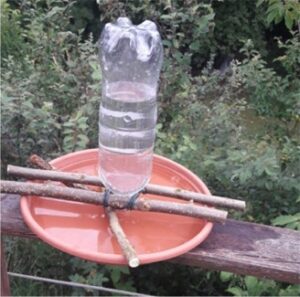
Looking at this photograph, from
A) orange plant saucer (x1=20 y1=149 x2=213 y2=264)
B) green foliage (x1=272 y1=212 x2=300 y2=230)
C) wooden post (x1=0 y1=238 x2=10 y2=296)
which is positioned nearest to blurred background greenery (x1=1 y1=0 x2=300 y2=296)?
green foliage (x1=272 y1=212 x2=300 y2=230)

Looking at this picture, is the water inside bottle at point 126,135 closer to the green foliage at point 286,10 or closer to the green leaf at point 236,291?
the green leaf at point 236,291

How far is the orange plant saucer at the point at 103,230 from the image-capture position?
3.40 feet

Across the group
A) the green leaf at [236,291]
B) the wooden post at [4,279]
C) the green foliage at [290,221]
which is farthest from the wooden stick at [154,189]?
the green leaf at [236,291]

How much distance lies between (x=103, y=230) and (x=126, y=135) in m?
0.20

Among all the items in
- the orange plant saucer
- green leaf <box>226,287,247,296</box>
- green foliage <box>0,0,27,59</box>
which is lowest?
green leaf <box>226,287,247,296</box>

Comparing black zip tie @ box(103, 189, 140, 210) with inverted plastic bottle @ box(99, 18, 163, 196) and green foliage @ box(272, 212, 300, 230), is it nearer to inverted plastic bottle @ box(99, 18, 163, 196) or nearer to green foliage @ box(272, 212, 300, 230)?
inverted plastic bottle @ box(99, 18, 163, 196)

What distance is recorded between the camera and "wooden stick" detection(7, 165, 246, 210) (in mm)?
1187

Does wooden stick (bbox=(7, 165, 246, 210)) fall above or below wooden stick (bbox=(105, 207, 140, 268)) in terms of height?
above

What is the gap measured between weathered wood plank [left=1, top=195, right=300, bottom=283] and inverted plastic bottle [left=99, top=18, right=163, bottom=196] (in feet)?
0.61

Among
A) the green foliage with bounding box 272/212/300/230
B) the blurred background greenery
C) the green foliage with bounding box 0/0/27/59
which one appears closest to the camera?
the green foliage with bounding box 272/212/300/230

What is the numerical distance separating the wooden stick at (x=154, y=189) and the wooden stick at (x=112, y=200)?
0.04 meters

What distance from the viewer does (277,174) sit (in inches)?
71.1

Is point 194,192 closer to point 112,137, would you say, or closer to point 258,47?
point 112,137

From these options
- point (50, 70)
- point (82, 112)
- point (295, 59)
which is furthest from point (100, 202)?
point (295, 59)
